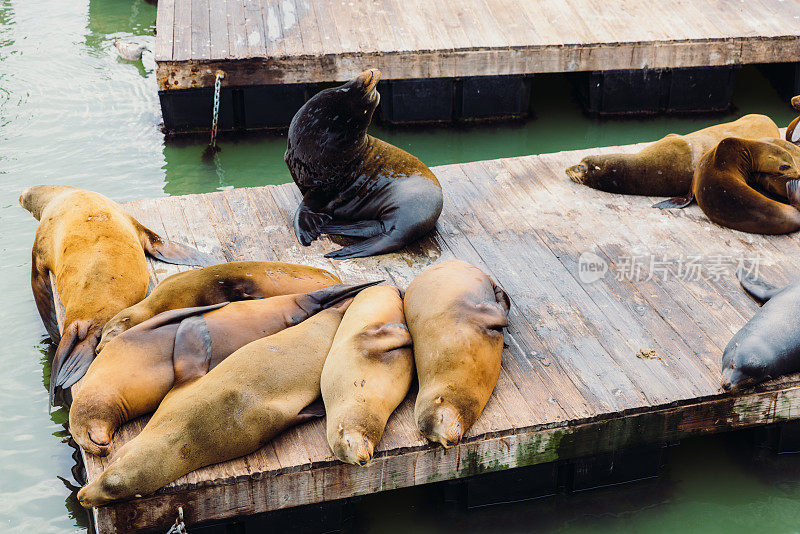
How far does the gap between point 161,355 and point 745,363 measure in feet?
7.80

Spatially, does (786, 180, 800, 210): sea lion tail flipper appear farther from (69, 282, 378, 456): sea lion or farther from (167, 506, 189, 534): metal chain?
(167, 506, 189, 534): metal chain

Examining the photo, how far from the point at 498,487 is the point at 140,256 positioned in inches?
80.4

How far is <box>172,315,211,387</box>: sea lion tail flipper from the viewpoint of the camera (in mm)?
3215

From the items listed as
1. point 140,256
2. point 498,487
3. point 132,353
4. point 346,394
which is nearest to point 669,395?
point 498,487

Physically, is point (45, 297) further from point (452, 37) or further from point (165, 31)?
point (452, 37)

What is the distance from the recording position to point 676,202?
4777mm

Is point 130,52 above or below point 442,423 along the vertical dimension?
below

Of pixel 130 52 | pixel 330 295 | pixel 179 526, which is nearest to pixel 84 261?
pixel 330 295

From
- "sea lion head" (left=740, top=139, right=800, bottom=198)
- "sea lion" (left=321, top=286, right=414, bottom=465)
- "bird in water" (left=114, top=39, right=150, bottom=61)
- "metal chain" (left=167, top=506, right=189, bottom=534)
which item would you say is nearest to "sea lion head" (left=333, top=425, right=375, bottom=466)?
"sea lion" (left=321, top=286, right=414, bottom=465)

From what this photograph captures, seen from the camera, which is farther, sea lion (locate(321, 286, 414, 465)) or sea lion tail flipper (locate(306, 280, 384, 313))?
sea lion tail flipper (locate(306, 280, 384, 313))

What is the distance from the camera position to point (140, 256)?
159 inches

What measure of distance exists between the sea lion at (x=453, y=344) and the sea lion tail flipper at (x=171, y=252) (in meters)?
1.23

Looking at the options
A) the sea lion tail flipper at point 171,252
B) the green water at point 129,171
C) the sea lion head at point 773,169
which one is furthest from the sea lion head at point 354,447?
the sea lion head at point 773,169

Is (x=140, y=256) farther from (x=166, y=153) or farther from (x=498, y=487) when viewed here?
(x=166, y=153)
